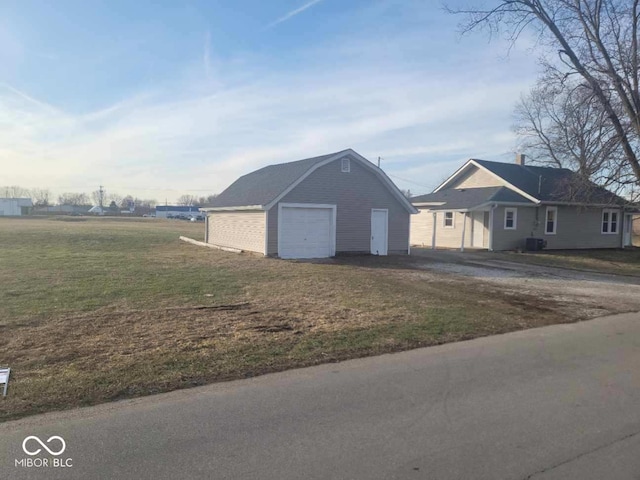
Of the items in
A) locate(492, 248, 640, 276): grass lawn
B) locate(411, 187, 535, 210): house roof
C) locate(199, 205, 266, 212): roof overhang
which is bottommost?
locate(492, 248, 640, 276): grass lawn

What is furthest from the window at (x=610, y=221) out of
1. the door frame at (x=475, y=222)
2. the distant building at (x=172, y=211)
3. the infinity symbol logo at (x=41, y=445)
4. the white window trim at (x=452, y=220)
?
the distant building at (x=172, y=211)

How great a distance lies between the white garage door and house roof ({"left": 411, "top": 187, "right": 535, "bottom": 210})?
10.2m

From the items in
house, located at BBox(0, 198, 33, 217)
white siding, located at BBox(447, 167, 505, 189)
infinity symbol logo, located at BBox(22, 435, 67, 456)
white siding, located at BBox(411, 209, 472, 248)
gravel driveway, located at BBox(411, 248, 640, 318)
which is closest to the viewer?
infinity symbol logo, located at BBox(22, 435, 67, 456)

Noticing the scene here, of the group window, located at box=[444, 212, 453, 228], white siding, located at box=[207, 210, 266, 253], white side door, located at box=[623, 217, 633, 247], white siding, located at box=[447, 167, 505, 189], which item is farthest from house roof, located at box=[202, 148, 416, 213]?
white side door, located at box=[623, 217, 633, 247]

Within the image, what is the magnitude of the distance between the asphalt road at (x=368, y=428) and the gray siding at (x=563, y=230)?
21.8 meters

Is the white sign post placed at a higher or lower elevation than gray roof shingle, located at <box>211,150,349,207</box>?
lower

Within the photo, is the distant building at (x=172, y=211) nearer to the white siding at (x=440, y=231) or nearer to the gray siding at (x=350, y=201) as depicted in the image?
the white siding at (x=440, y=231)

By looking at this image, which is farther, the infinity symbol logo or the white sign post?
the white sign post

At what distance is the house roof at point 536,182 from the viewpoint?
2651 cm

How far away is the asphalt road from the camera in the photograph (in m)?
3.56

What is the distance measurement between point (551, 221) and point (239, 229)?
1848cm

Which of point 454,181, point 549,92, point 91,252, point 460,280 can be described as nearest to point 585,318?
point 460,280

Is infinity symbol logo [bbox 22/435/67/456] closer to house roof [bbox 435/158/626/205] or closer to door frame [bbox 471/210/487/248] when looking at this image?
house roof [bbox 435/158/626/205]

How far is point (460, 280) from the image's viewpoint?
14.6 meters
